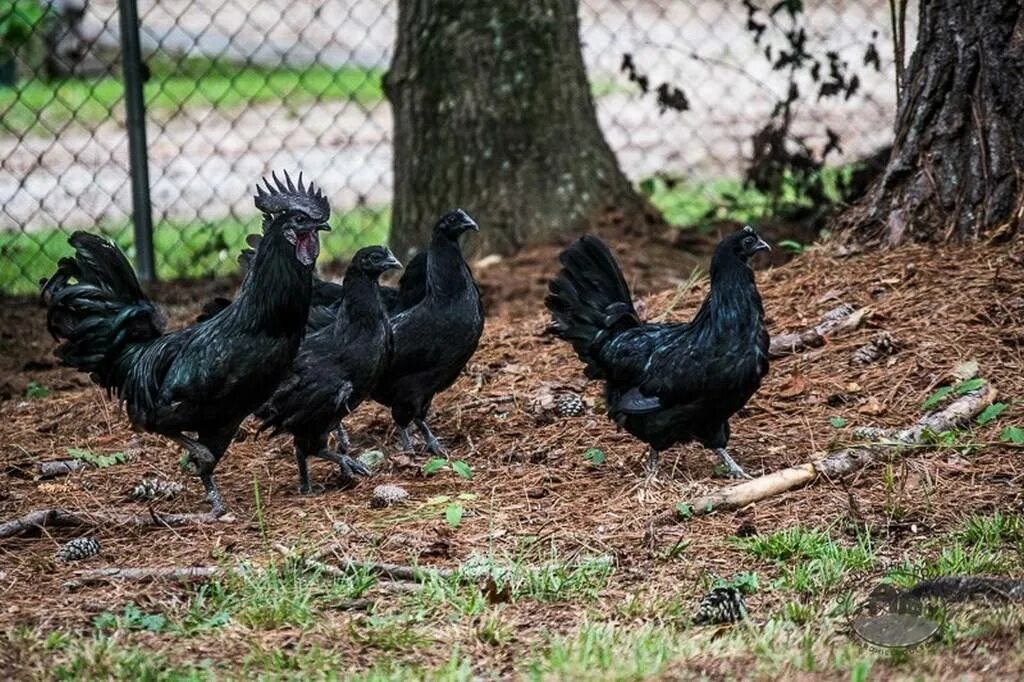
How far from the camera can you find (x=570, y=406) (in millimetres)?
7027

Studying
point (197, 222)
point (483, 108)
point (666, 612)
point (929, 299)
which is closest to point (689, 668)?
point (666, 612)

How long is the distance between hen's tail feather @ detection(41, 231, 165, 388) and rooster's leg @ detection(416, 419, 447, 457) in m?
1.31

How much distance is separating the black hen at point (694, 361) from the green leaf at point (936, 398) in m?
0.83

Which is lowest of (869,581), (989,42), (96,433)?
(869,581)

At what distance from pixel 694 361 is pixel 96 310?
2.57 meters

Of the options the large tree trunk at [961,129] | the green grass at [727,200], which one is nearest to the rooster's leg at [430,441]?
the large tree trunk at [961,129]

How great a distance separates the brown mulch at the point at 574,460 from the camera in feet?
17.5

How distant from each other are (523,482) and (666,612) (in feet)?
5.16

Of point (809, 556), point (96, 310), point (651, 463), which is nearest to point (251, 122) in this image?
point (96, 310)

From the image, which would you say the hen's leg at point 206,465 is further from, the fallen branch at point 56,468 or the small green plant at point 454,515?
the small green plant at point 454,515

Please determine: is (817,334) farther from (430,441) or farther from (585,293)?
(430,441)

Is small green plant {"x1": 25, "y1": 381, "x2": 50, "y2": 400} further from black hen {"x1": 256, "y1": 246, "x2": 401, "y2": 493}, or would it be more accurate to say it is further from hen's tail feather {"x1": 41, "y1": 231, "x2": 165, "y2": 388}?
black hen {"x1": 256, "y1": 246, "x2": 401, "y2": 493}

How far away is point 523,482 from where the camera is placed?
20.3 feet

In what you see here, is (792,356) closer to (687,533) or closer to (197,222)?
Answer: (687,533)
